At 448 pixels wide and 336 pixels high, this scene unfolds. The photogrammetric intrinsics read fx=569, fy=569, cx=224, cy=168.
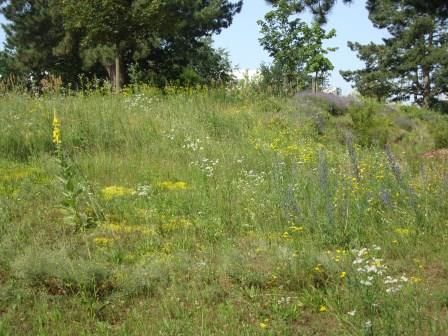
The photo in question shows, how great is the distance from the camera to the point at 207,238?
4.53 meters

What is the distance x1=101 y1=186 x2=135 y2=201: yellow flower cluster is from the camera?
18.6ft

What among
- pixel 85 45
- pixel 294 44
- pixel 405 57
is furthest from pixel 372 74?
pixel 85 45

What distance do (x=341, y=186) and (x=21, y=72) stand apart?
31.1m

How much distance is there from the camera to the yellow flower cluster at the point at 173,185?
20.1 ft

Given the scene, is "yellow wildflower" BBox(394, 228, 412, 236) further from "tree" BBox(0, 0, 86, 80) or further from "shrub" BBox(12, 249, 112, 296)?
"tree" BBox(0, 0, 86, 80)

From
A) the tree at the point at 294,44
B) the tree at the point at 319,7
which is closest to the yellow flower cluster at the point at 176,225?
the tree at the point at 319,7

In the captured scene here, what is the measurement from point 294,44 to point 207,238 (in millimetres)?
22729

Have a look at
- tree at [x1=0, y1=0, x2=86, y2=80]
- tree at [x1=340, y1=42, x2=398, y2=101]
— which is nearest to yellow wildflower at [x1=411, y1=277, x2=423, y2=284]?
tree at [x1=0, y1=0, x2=86, y2=80]

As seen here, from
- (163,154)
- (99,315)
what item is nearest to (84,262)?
(99,315)

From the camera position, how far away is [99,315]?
128 inches

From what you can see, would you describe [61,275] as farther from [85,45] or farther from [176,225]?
[85,45]

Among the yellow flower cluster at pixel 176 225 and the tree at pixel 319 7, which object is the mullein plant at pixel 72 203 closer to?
the yellow flower cluster at pixel 176 225

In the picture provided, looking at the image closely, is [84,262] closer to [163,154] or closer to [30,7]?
[163,154]

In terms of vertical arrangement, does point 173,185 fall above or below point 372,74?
below
